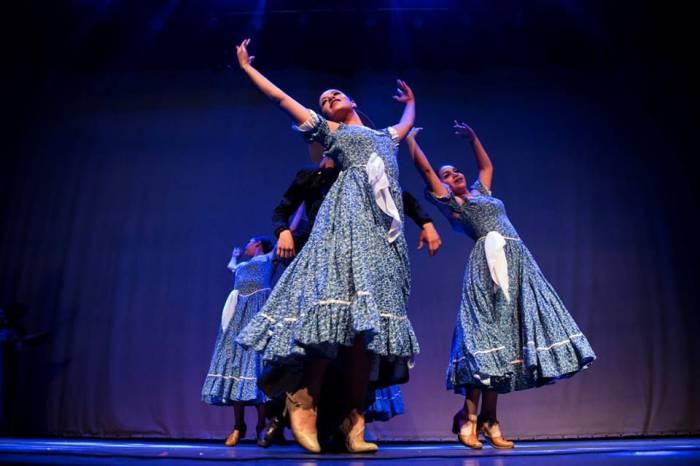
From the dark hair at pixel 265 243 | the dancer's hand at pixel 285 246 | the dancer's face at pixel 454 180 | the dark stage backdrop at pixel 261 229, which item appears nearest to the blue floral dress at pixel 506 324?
the dancer's face at pixel 454 180

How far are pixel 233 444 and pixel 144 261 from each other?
6.53ft

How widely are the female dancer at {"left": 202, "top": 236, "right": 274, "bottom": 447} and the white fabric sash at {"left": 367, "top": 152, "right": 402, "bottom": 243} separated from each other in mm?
1331

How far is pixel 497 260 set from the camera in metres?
2.90

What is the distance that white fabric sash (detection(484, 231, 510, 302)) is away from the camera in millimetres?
2859

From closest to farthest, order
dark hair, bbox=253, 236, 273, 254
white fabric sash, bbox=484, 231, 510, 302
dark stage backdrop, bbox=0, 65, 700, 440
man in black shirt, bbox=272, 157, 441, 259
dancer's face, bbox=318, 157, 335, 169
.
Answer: man in black shirt, bbox=272, 157, 441, 259
dancer's face, bbox=318, 157, 335, 169
white fabric sash, bbox=484, 231, 510, 302
dark hair, bbox=253, 236, 273, 254
dark stage backdrop, bbox=0, 65, 700, 440

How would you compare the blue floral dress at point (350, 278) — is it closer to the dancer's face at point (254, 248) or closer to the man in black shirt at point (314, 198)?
the man in black shirt at point (314, 198)

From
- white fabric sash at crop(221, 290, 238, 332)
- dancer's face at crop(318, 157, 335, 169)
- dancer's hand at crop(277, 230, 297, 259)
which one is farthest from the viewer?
white fabric sash at crop(221, 290, 238, 332)

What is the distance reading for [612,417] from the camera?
429 cm

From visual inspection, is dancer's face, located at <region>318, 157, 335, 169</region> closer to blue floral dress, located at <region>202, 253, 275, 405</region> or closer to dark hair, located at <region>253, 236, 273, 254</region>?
blue floral dress, located at <region>202, 253, 275, 405</region>

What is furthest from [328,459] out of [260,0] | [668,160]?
[668,160]

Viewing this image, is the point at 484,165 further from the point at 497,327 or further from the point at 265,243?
the point at 265,243

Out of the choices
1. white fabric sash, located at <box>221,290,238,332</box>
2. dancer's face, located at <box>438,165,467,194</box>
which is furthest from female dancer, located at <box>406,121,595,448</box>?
white fabric sash, located at <box>221,290,238,332</box>

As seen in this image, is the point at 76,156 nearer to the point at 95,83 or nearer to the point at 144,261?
the point at 95,83

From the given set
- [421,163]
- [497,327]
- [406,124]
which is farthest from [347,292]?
[497,327]
